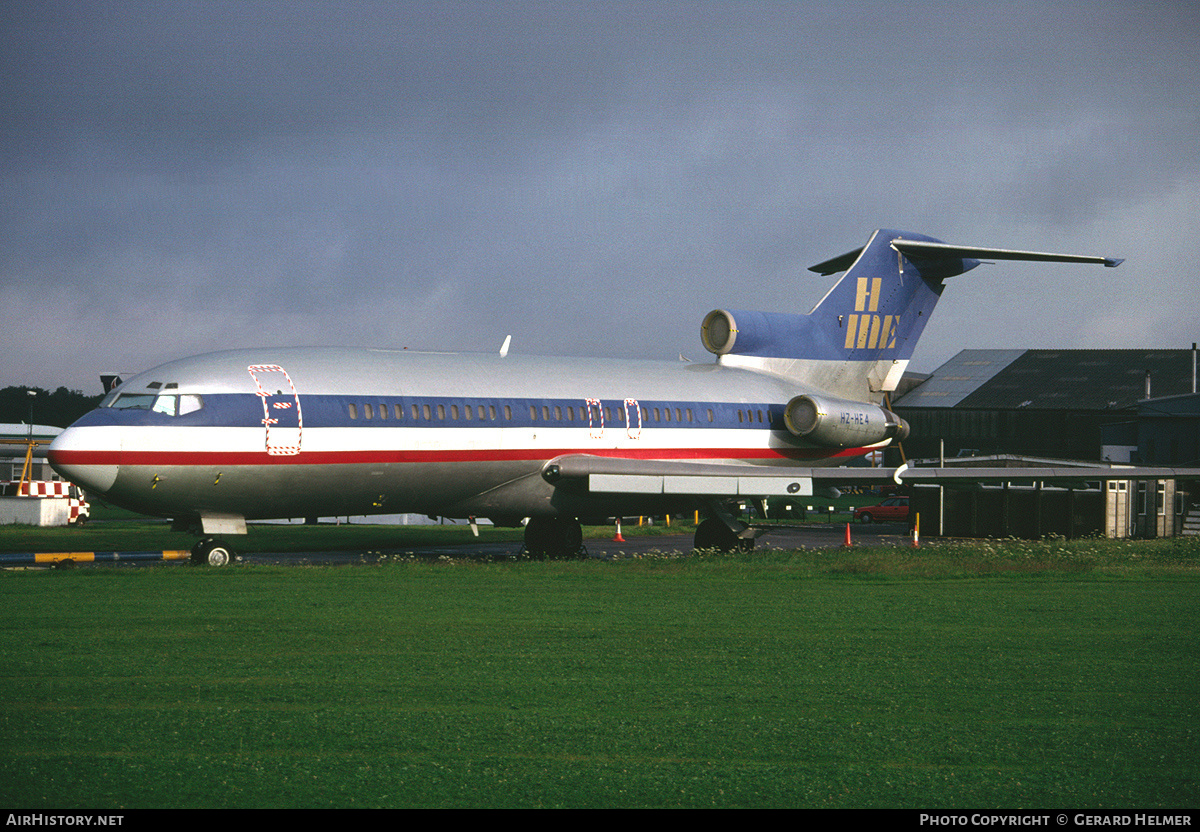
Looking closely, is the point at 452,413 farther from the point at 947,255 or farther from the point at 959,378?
the point at 959,378

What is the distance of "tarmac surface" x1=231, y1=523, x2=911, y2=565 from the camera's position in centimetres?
2508

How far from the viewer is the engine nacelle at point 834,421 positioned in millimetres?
28797

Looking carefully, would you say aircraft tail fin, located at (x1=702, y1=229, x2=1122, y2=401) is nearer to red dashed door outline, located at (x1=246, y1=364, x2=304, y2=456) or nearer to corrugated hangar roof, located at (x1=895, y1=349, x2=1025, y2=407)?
red dashed door outline, located at (x1=246, y1=364, x2=304, y2=456)

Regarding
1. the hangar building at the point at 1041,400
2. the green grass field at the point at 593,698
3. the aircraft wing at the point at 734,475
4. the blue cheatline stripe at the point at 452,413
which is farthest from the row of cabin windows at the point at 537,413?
the hangar building at the point at 1041,400

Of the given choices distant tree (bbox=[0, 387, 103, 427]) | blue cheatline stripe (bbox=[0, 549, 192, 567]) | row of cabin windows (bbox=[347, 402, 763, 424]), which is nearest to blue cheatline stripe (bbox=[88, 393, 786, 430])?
row of cabin windows (bbox=[347, 402, 763, 424])

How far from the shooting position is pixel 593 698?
912 centimetres

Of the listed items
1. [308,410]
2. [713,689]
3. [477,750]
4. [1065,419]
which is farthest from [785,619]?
[1065,419]

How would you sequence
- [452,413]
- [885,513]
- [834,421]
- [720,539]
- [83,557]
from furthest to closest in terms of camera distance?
[885,513] → [834,421] → [720,539] → [83,557] → [452,413]

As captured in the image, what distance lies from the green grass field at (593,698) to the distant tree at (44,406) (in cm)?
10943

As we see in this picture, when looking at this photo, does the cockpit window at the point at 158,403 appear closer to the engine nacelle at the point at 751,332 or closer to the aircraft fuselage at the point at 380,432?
the aircraft fuselage at the point at 380,432

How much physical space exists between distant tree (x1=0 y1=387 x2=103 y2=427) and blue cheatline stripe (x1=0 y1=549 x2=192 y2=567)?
316 ft

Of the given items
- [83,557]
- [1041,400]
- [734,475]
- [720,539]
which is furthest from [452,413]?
[1041,400]

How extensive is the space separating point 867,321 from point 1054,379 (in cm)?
5947
